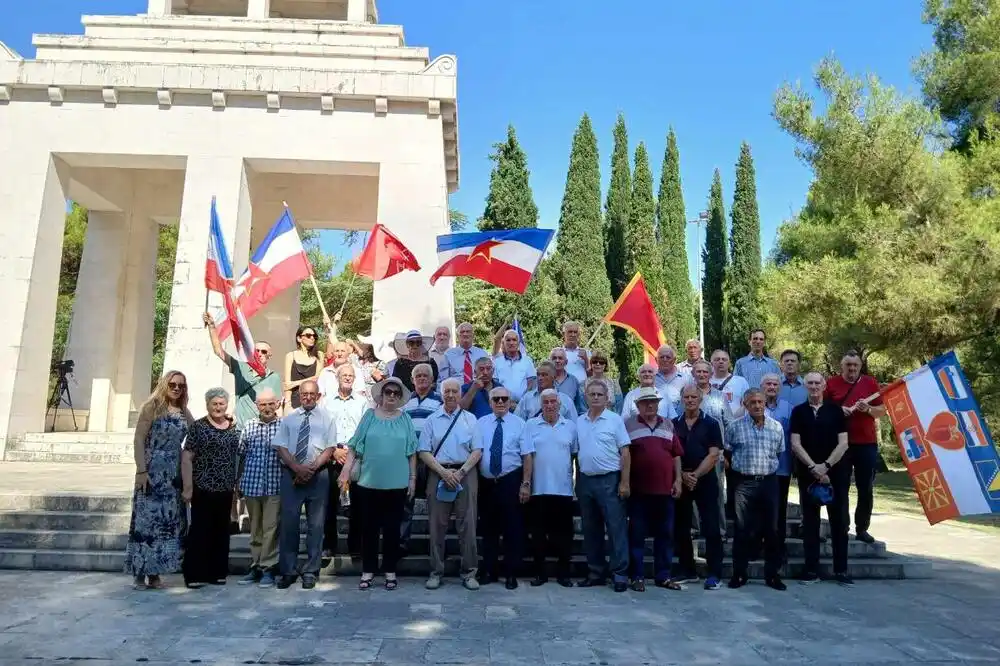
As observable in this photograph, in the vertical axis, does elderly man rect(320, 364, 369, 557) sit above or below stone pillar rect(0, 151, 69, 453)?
below

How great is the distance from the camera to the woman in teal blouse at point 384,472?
20.7ft

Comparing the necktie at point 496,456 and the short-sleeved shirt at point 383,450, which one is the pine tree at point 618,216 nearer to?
the necktie at point 496,456

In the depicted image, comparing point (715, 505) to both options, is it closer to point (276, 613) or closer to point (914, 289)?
point (276, 613)

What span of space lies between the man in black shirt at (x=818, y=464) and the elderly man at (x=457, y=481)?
10.5 ft

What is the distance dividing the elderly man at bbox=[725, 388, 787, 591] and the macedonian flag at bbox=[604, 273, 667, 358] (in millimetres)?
3542

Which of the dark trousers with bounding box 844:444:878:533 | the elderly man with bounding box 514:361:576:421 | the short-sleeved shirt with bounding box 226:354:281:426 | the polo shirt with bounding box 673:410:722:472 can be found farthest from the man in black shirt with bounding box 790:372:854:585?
the short-sleeved shirt with bounding box 226:354:281:426

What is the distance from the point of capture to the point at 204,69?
498 inches

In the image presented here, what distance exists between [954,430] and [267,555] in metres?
6.55

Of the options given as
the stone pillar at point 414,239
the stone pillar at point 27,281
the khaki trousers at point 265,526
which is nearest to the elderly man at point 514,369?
the khaki trousers at point 265,526

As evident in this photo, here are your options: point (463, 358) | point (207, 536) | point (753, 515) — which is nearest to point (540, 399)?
point (463, 358)

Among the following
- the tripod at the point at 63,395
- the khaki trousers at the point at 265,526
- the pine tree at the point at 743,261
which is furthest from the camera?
the pine tree at the point at 743,261

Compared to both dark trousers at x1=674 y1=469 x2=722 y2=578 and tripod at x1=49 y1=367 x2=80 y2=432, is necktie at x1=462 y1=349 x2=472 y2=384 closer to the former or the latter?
dark trousers at x1=674 y1=469 x2=722 y2=578

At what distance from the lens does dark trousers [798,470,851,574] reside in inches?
275

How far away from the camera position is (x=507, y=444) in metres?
6.66
